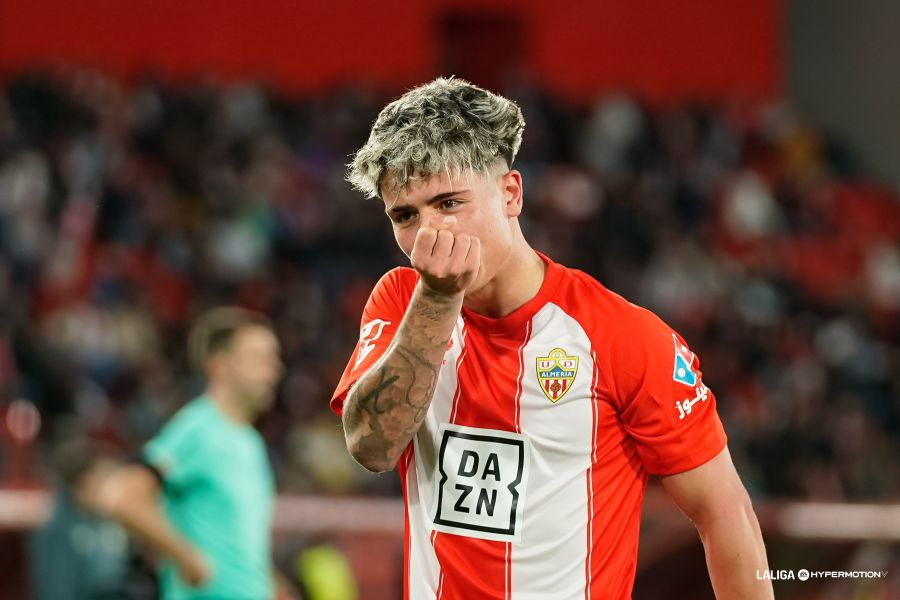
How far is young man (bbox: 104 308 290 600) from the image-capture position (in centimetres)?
519

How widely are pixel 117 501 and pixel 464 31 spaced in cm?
1480

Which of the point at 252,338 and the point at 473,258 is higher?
the point at 252,338

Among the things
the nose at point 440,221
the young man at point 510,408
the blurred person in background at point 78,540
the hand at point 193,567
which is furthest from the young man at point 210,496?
the nose at point 440,221

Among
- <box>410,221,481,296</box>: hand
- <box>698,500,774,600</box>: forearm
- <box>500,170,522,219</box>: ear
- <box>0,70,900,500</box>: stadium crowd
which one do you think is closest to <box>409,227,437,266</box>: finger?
<box>410,221,481,296</box>: hand

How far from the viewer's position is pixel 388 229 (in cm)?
1355

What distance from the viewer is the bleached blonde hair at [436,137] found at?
8.82 feet

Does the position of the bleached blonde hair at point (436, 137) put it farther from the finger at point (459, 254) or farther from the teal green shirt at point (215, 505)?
the teal green shirt at point (215, 505)

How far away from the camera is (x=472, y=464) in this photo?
2854 mm

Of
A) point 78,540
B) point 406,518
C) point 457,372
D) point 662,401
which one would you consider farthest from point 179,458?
point 662,401

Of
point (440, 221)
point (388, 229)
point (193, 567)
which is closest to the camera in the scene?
point (440, 221)

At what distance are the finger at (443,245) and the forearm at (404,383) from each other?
0.10 m

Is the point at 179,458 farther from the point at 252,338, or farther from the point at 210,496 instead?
the point at 252,338

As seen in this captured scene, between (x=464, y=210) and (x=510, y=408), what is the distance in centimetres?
47

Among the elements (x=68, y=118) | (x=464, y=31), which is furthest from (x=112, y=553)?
(x=464, y=31)
